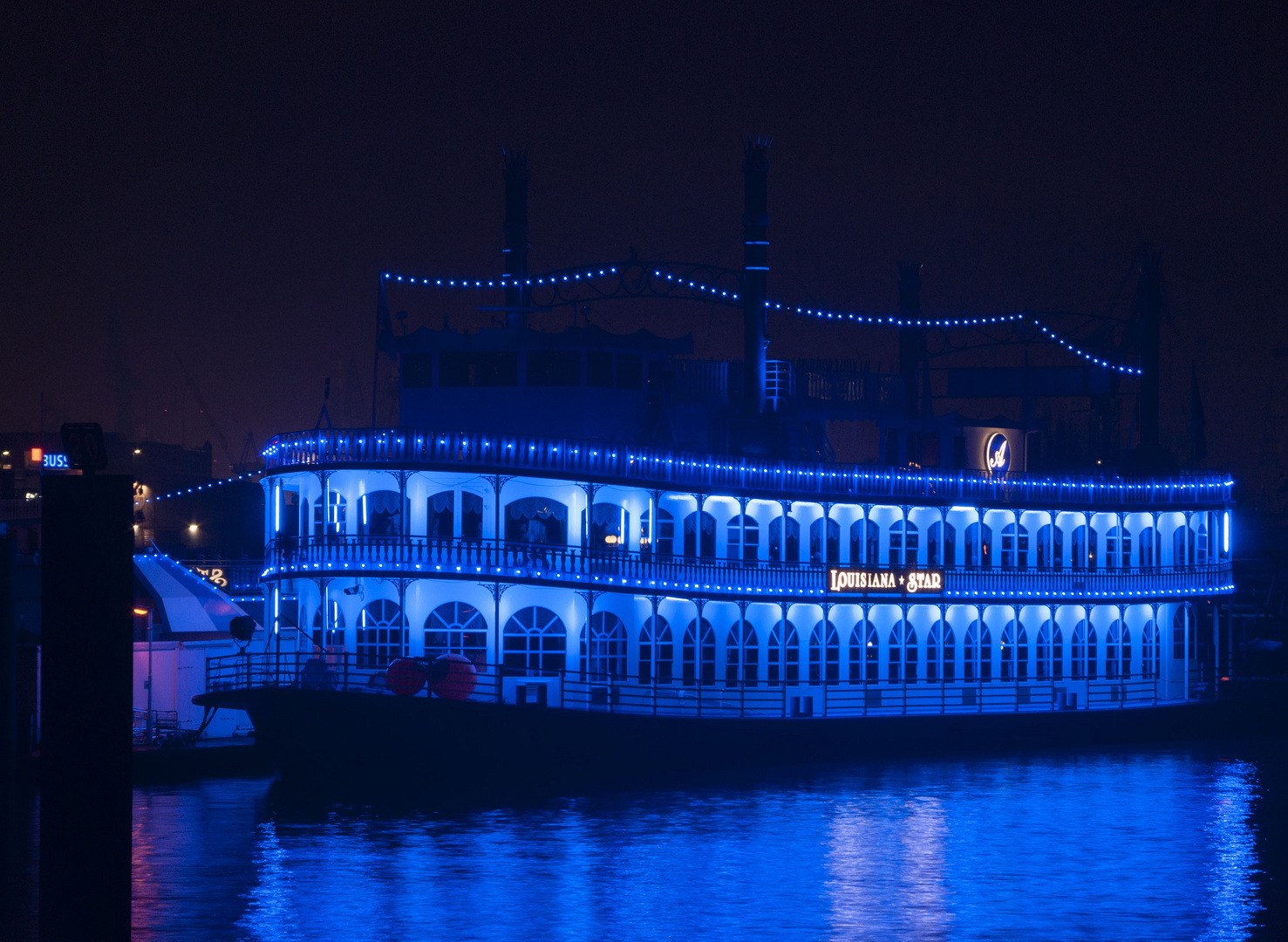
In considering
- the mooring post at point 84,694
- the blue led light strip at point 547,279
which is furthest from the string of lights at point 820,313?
the mooring post at point 84,694

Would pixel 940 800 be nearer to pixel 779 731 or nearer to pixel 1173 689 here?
pixel 779 731

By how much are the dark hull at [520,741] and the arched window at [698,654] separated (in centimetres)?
171

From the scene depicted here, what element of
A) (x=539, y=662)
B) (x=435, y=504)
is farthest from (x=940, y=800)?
(x=435, y=504)

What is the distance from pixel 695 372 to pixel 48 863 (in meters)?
29.5

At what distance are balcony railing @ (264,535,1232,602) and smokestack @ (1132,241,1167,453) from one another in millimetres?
12087

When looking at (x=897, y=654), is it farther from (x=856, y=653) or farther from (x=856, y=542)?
(x=856, y=542)

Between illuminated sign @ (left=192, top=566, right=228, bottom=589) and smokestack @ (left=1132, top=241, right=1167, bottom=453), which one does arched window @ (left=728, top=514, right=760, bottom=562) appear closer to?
illuminated sign @ (left=192, top=566, right=228, bottom=589)

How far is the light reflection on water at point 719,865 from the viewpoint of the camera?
64.6 ft

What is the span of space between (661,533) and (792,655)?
4.49 m

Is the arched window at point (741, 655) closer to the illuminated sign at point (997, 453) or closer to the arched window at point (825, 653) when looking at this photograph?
the arched window at point (825, 653)

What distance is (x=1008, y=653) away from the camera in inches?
1603

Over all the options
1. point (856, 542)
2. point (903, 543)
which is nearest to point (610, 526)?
point (856, 542)

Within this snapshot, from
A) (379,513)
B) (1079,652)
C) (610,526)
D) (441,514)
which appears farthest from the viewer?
(1079,652)

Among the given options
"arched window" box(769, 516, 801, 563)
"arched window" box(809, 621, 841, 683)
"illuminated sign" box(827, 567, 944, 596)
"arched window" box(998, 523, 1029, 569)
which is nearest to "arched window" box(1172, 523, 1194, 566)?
"arched window" box(998, 523, 1029, 569)
